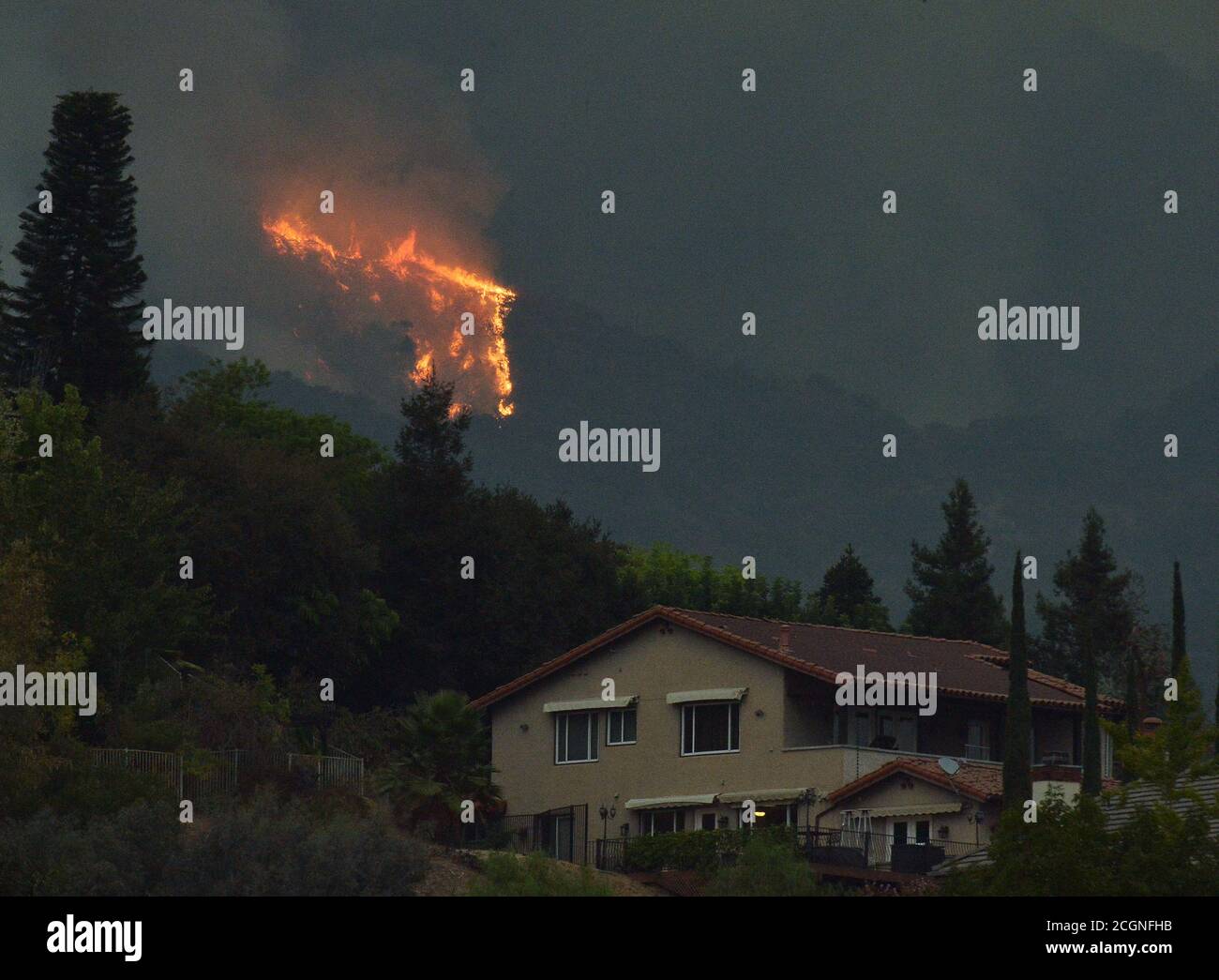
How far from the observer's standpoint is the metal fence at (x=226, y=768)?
151 feet

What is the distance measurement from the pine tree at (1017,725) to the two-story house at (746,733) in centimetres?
289

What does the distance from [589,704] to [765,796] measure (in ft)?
25.5

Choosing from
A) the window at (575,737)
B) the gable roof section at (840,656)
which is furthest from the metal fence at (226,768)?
the gable roof section at (840,656)

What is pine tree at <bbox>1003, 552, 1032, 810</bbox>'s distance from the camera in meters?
47.0

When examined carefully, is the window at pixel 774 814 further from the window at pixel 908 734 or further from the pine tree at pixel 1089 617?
the pine tree at pixel 1089 617

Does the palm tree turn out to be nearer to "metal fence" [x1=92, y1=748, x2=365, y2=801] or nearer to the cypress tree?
"metal fence" [x1=92, y1=748, x2=365, y2=801]

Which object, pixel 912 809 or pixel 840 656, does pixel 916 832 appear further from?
pixel 840 656

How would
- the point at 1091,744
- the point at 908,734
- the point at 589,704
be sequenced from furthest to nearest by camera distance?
1. the point at 589,704
2. the point at 908,734
3. the point at 1091,744

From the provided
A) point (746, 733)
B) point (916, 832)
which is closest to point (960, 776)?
point (916, 832)

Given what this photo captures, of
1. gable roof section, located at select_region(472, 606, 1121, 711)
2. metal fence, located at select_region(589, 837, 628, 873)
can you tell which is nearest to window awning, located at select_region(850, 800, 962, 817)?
gable roof section, located at select_region(472, 606, 1121, 711)

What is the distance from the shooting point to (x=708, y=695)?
57156mm

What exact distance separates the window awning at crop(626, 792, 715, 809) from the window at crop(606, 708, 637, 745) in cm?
212
